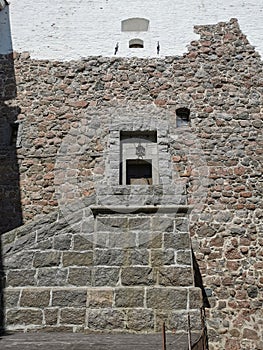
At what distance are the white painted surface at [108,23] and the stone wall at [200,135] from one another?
0.86 feet

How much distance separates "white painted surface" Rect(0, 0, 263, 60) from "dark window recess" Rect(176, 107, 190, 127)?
1.30 metres

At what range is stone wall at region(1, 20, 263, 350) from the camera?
6.12 m

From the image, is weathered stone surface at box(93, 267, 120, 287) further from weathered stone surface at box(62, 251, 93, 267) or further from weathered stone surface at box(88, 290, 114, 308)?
weathered stone surface at box(62, 251, 93, 267)

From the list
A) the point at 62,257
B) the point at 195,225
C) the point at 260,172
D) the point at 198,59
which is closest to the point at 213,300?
the point at 195,225

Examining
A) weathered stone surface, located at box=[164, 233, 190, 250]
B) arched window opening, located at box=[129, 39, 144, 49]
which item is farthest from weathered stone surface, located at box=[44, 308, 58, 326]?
arched window opening, located at box=[129, 39, 144, 49]

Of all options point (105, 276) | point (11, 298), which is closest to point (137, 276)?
point (105, 276)

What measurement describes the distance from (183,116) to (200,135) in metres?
0.54

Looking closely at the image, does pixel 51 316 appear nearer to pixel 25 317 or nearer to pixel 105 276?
pixel 25 317

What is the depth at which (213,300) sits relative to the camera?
5969 mm

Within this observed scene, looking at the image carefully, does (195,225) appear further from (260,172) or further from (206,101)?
(206,101)

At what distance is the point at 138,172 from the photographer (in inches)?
279

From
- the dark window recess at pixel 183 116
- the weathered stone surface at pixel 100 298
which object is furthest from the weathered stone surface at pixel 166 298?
the dark window recess at pixel 183 116

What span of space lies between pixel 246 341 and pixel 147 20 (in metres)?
6.38

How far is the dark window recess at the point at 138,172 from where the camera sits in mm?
6983
